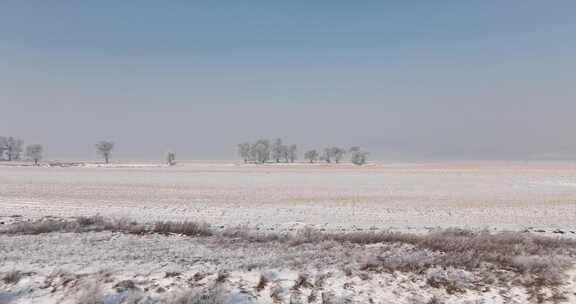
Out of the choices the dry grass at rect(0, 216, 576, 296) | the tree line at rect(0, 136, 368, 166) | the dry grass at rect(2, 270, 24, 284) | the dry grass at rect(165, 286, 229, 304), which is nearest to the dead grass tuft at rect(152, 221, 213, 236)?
the dry grass at rect(0, 216, 576, 296)

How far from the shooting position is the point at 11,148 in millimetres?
164500

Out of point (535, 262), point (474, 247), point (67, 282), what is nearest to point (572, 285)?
point (535, 262)

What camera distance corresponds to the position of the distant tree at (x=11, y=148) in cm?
16262

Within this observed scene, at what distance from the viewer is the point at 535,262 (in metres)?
8.72

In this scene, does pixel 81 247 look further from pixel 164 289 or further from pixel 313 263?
pixel 313 263

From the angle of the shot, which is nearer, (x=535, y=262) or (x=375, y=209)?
(x=535, y=262)

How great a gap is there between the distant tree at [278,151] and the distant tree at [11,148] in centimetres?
11104

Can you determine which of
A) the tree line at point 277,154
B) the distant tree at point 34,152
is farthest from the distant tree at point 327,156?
the distant tree at point 34,152

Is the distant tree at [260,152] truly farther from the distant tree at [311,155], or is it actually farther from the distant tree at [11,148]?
the distant tree at [11,148]

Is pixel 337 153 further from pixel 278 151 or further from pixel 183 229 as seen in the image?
pixel 183 229

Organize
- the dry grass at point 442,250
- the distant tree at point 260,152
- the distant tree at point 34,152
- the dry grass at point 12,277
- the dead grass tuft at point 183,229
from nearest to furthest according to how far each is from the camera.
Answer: the dry grass at point 12,277 < the dry grass at point 442,250 < the dead grass tuft at point 183,229 < the distant tree at point 34,152 < the distant tree at point 260,152

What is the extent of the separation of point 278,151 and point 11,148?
11554cm

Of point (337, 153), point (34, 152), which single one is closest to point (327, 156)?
point (337, 153)

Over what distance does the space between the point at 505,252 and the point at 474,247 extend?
71 cm
